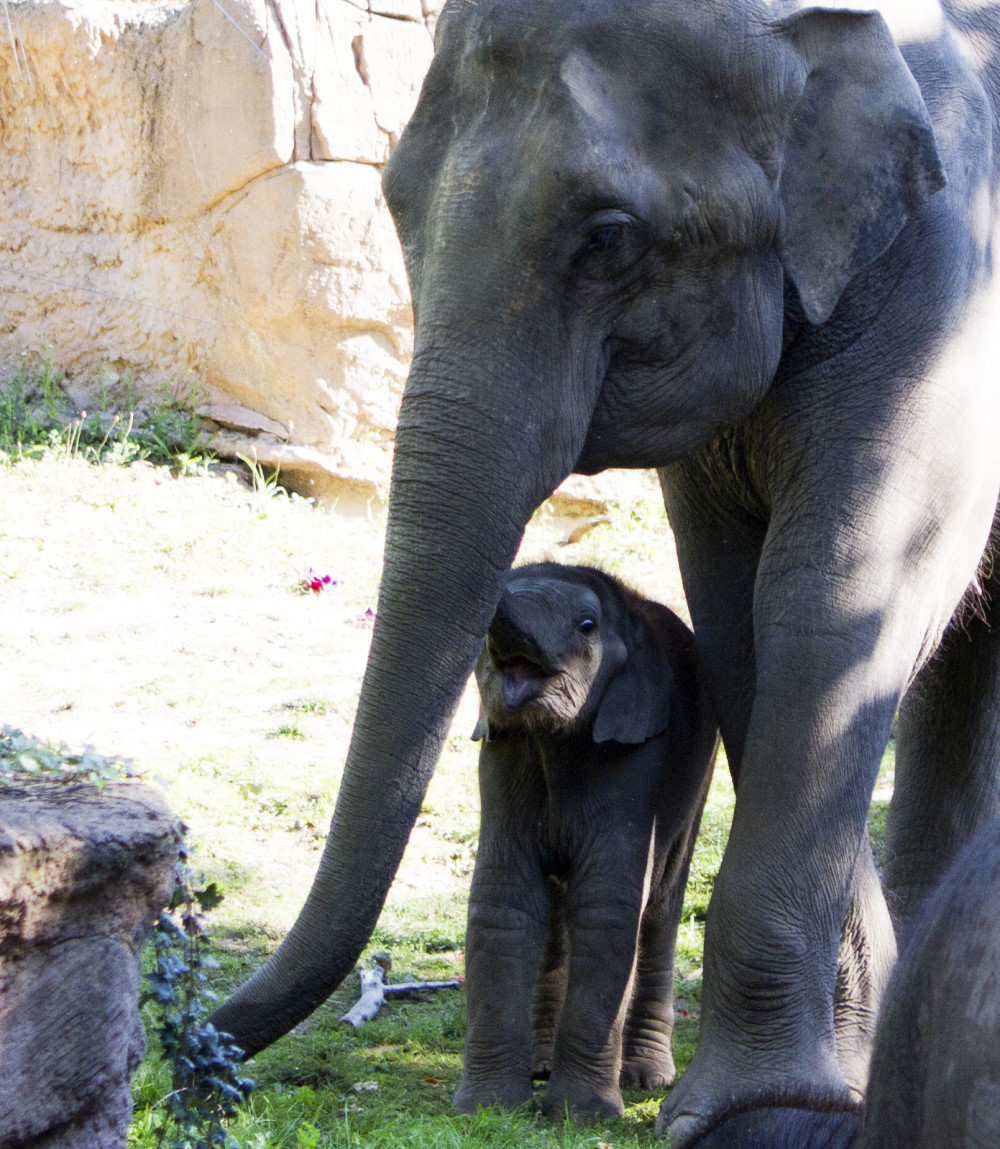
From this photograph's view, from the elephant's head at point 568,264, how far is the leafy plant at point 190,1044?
0.84 ft

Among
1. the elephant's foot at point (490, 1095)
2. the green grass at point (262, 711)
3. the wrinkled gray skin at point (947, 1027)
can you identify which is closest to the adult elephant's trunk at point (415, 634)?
the green grass at point (262, 711)

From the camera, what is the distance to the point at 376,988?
174 inches

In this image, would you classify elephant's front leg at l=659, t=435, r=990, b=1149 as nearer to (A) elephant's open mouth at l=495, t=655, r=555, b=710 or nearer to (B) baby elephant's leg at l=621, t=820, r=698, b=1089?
(A) elephant's open mouth at l=495, t=655, r=555, b=710

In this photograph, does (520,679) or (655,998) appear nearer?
(520,679)

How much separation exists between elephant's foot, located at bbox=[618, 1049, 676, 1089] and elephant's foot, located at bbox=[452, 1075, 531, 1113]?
515 millimetres

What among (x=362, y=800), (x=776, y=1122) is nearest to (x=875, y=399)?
(x=362, y=800)

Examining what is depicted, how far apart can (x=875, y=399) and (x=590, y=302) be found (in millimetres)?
644

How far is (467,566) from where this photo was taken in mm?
2881

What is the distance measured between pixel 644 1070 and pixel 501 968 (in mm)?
680

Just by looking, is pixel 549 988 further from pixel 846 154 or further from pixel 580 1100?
pixel 846 154

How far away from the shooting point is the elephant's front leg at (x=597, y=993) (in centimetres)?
356

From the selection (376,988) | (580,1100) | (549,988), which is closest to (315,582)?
(376,988)

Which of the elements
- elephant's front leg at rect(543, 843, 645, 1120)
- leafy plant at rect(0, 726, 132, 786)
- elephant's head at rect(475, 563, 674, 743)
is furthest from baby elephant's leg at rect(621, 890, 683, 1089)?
leafy plant at rect(0, 726, 132, 786)

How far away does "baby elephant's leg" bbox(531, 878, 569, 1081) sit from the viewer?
4023mm
